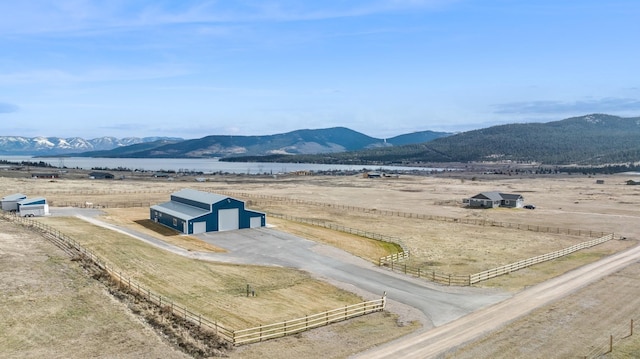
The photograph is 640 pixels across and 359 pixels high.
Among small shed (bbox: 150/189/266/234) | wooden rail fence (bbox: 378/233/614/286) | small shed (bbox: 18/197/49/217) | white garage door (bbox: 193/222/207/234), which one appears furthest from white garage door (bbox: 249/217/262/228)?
small shed (bbox: 18/197/49/217)

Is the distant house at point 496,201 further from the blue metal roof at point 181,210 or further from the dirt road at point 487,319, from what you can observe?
the blue metal roof at point 181,210

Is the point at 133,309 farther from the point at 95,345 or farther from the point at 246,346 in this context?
the point at 246,346

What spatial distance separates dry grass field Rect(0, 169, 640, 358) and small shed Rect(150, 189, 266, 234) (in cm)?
250

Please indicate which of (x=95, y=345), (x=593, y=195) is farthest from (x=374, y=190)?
(x=95, y=345)

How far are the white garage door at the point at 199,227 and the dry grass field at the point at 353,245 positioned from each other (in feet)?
9.32

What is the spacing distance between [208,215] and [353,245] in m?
18.2

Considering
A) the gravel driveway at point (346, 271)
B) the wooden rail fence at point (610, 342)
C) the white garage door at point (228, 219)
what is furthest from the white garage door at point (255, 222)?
the wooden rail fence at point (610, 342)

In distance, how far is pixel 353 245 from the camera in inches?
2159

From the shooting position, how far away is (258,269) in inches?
1688

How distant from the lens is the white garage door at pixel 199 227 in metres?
58.3

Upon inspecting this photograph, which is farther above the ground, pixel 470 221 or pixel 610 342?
pixel 610 342

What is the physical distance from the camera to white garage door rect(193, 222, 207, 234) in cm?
5831

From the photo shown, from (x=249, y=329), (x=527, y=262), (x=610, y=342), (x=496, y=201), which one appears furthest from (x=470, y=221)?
(x=249, y=329)

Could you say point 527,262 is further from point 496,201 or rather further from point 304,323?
point 496,201
